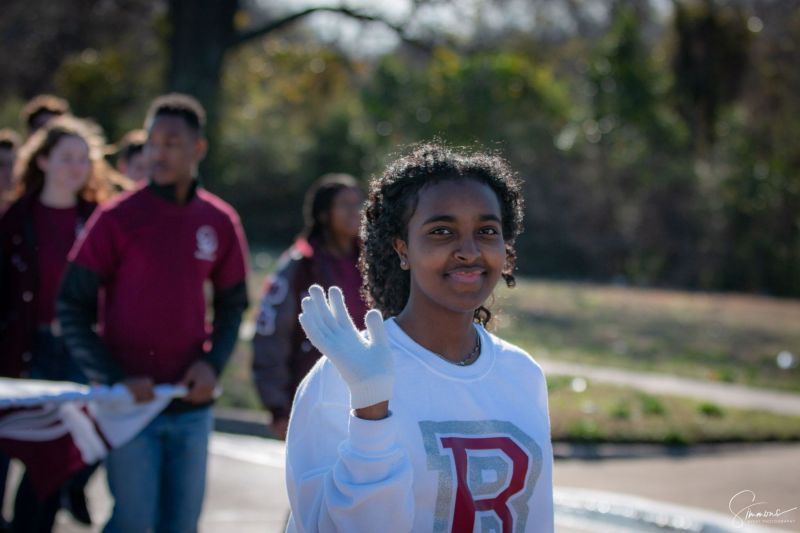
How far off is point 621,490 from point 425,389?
5.82m

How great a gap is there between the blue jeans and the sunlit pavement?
2.10 meters

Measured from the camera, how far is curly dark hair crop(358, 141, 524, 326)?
2.90m

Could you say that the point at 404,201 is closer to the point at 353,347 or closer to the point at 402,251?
the point at 402,251

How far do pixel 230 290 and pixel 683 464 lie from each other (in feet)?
16.9

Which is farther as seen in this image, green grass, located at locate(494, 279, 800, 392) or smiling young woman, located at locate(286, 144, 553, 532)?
green grass, located at locate(494, 279, 800, 392)

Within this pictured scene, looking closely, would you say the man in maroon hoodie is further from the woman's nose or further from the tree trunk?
the tree trunk

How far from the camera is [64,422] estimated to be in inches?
205

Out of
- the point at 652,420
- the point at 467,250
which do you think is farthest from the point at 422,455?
the point at 652,420

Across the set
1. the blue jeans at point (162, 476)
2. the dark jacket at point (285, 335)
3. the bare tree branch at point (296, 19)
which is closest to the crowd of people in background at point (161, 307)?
the blue jeans at point (162, 476)

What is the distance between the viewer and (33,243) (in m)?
5.94

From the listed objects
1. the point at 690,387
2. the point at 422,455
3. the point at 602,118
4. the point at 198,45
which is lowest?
the point at 690,387

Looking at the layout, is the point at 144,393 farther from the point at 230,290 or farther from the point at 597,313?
the point at 597,313

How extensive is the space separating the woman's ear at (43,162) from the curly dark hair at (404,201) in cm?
327

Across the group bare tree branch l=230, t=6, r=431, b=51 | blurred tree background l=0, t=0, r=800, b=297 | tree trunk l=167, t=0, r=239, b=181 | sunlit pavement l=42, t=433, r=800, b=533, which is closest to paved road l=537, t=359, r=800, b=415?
sunlit pavement l=42, t=433, r=800, b=533
